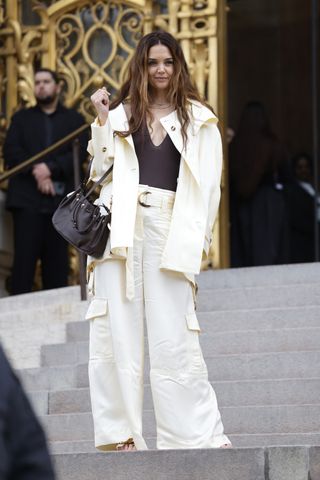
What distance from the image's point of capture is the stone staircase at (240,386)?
6.15m

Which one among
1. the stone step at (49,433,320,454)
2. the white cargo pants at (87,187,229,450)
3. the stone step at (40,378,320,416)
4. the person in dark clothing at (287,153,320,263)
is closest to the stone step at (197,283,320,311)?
the stone step at (40,378,320,416)

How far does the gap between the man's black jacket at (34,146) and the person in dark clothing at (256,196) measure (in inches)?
68.4

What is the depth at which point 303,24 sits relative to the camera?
58.9 ft

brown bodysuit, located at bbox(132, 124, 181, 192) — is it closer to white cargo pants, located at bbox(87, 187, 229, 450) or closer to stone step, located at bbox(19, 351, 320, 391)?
white cargo pants, located at bbox(87, 187, 229, 450)

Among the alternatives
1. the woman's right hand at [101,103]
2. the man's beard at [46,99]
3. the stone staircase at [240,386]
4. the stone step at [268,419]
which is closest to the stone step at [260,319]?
the stone staircase at [240,386]

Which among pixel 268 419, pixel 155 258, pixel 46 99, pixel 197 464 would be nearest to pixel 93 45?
pixel 46 99

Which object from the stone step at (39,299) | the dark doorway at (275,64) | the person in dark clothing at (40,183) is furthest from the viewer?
the dark doorway at (275,64)

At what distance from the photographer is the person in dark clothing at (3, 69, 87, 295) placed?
11.9 meters

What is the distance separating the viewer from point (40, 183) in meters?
11.8

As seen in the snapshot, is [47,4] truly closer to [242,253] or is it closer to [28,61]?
[28,61]

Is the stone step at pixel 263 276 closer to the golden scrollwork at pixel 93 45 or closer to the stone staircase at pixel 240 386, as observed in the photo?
the stone staircase at pixel 240 386

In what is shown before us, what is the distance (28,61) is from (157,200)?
6.25m

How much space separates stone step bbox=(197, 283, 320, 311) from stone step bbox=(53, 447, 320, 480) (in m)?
3.63

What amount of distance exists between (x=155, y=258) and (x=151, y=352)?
1.40 feet
